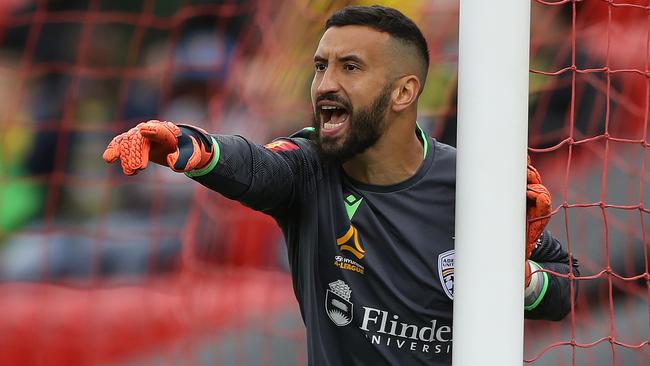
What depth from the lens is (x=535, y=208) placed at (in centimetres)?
184

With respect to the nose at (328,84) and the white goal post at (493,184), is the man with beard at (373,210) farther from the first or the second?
the white goal post at (493,184)

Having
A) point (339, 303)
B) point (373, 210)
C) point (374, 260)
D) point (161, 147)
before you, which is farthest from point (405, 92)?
point (161, 147)

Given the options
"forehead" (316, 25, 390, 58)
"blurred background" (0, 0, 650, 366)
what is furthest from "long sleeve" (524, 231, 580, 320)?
"blurred background" (0, 0, 650, 366)

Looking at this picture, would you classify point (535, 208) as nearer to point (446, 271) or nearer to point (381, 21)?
point (446, 271)

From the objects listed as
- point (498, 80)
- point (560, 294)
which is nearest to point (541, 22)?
point (560, 294)

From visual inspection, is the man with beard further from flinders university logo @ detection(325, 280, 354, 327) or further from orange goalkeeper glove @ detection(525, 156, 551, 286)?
orange goalkeeper glove @ detection(525, 156, 551, 286)

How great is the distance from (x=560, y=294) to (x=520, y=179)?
2.01ft

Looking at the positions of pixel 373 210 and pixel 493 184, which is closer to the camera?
pixel 493 184

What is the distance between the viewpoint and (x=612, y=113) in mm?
3865

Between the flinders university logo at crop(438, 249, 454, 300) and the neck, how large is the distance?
0.19 meters

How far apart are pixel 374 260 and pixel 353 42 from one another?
0.46 meters

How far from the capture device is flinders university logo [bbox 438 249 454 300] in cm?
213

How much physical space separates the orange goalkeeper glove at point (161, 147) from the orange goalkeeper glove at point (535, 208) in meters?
0.59

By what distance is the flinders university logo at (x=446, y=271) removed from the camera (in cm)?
213
